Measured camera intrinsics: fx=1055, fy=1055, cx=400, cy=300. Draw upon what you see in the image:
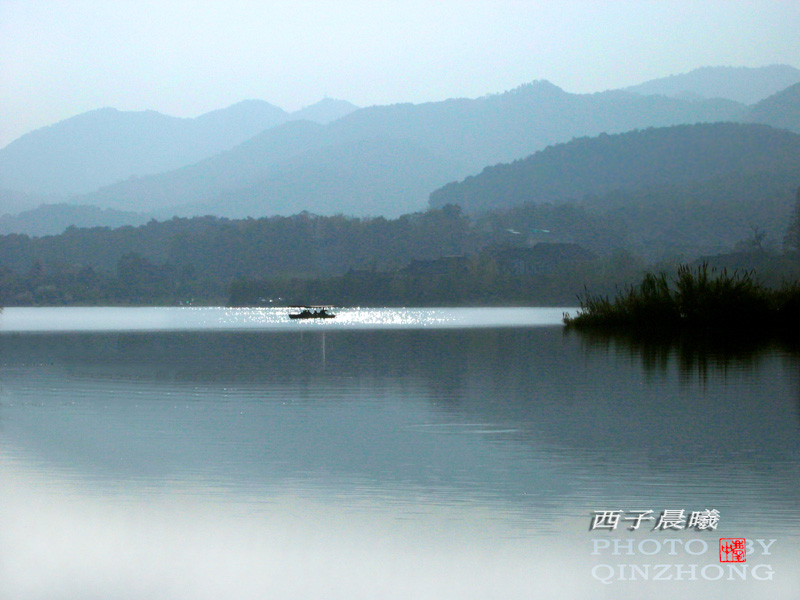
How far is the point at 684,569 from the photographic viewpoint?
7.01 metres

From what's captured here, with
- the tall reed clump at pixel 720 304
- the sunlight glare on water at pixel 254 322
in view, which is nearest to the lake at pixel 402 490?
the tall reed clump at pixel 720 304

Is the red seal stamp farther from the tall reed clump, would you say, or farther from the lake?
the tall reed clump

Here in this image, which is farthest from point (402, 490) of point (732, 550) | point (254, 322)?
point (254, 322)

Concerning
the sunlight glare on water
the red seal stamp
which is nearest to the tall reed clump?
the sunlight glare on water

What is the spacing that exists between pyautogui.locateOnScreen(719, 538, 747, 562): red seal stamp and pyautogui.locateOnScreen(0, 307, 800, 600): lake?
31 mm

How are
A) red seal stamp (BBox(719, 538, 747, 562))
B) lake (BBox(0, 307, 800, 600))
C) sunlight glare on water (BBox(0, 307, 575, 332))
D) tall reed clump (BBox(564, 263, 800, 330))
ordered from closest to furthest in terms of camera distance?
lake (BBox(0, 307, 800, 600))
red seal stamp (BBox(719, 538, 747, 562))
tall reed clump (BBox(564, 263, 800, 330))
sunlight glare on water (BBox(0, 307, 575, 332))

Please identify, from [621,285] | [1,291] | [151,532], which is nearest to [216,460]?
[151,532]

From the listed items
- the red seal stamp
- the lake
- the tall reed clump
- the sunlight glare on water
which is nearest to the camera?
the lake

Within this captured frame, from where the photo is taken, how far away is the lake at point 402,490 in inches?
273

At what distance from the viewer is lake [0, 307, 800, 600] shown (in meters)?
6.95

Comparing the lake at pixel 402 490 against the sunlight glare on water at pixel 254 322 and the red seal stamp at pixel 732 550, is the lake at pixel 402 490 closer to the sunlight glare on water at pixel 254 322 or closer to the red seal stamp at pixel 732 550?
the red seal stamp at pixel 732 550

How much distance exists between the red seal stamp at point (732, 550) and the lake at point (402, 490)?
0.03 meters

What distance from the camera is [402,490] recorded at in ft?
30.4

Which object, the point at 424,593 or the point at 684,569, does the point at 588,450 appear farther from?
the point at 424,593
